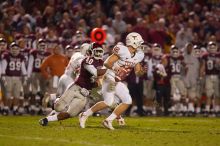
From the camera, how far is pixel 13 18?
59.3 ft

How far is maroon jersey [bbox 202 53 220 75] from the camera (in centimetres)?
1789

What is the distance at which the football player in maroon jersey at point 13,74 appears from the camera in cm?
1664

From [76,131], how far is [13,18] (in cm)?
753

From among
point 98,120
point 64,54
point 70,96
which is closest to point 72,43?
point 64,54

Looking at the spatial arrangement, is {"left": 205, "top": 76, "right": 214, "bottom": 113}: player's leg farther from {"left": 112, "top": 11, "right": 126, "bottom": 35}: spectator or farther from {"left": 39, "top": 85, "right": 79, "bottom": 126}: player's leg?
{"left": 39, "top": 85, "right": 79, "bottom": 126}: player's leg

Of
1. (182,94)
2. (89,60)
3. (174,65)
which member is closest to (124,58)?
(89,60)

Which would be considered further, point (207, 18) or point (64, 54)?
point (207, 18)

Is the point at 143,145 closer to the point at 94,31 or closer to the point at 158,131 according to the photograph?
the point at 158,131

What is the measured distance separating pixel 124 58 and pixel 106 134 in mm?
1608

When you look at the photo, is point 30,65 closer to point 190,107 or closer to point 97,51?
point 190,107

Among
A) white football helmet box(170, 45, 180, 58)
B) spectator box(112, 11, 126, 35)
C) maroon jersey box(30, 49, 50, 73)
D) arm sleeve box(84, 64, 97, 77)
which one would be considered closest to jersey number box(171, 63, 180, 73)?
white football helmet box(170, 45, 180, 58)

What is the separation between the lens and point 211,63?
58.7 feet

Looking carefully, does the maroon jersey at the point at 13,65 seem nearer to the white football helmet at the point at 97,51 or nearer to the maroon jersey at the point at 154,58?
the maroon jersey at the point at 154,58

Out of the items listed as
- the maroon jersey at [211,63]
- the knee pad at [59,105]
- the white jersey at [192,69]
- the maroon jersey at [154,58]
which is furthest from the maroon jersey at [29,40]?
the knee pad at [59,105]
